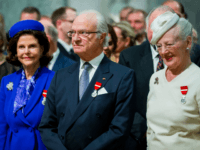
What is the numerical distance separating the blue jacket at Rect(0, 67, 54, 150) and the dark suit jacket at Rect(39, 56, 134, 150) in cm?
27

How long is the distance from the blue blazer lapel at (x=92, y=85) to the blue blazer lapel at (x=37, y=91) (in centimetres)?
62

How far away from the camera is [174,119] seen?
2391 mm

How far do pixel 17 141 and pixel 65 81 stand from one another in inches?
31.7

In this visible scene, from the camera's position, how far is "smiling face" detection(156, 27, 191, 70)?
8.14 ft

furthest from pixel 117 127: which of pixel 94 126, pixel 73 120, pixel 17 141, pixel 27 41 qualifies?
pixel 27 41

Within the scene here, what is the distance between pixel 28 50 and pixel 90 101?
0.99 metres

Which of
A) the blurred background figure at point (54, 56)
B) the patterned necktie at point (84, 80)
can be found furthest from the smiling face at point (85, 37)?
the blurred background figure at point (54, 56)

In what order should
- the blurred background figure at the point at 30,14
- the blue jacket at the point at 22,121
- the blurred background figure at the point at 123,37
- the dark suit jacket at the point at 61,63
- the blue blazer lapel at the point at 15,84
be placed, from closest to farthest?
the blue jacket at the point at 22,121
the blue blazer lapel at the point at 15,84
the dark suit jacket at the point at 61,63
the blurred background figure at the point at 123,37
the blurred background figure at the point at 30,14

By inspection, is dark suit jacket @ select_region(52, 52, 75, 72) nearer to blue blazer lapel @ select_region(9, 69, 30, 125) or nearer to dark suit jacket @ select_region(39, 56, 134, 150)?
blue blazer lapel @ select_region(9, 69, 30, 125)

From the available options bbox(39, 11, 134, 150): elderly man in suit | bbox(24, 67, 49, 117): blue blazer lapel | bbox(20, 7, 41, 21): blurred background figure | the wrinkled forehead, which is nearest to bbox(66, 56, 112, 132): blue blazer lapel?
bbox(39, 11, 134, 150): elderly man in suit

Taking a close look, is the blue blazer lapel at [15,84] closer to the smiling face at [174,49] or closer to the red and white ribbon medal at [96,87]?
the red and white ribbon medal at [96,87]

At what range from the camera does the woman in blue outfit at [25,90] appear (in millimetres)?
2918

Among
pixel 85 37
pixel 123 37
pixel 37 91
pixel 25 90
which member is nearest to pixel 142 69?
pixel 85 37

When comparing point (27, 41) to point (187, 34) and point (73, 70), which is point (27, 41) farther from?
point (187, 34)
